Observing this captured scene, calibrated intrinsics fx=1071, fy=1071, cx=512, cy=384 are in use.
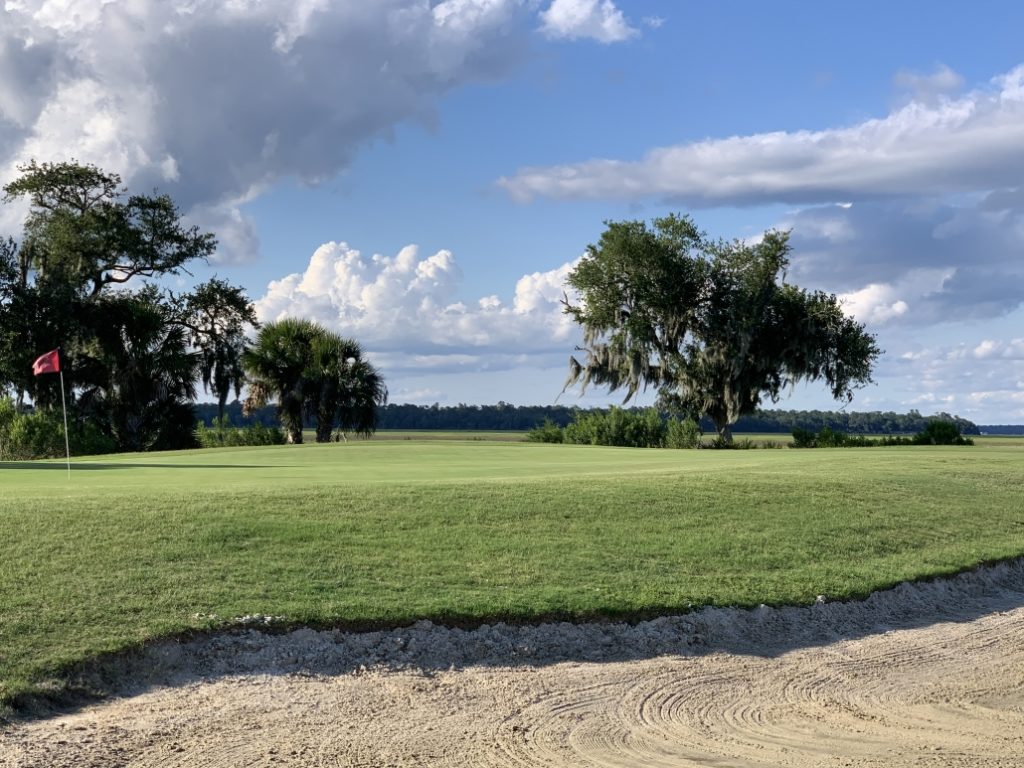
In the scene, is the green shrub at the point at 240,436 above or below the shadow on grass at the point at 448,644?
above

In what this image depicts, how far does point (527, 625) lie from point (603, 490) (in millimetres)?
5505

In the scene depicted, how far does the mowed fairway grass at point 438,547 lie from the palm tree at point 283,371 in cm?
2891

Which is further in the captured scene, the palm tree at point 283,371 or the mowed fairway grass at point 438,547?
the palm tree at point 283,371

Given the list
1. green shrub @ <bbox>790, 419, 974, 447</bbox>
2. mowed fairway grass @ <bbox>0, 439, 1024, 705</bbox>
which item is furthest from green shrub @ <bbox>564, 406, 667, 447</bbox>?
mowed fairway grass @ <bbox>0, 439, 1024, 705</bbox>

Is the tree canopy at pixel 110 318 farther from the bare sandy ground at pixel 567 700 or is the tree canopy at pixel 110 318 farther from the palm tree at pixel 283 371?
the bare sandy ground at pixel 567 700

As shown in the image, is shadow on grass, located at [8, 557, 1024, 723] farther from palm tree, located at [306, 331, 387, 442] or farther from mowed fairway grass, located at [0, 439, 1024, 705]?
palm tree, located at [306, 331, 387, 442]

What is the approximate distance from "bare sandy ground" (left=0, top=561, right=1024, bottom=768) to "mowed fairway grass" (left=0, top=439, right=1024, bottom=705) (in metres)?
0.44

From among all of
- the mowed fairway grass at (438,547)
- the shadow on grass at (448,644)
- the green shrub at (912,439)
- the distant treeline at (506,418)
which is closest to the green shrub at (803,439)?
the green shrub at (912,439)

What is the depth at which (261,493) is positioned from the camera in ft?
49.4

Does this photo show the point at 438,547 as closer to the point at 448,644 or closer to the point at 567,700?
the point at 448,644

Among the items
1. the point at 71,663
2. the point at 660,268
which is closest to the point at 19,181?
the point at 660,268

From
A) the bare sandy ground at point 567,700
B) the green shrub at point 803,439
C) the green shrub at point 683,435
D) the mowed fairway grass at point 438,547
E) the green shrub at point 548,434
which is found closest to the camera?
the bare sandy ground at point 567,700

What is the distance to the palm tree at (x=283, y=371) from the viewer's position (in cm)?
4884

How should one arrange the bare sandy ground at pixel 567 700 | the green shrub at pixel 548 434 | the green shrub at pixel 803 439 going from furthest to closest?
1. the green shrub at pixel 548 434
2. the green shrub at pixel 803 439
3. the bare sandy ground at pixel 567 700
